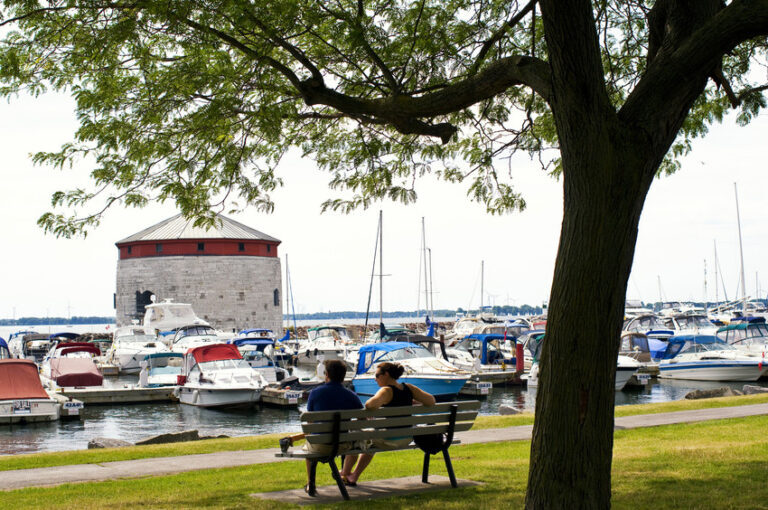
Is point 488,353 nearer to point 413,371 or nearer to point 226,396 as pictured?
point 413,371

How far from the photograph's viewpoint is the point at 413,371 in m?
26.6

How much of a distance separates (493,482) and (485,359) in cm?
2954

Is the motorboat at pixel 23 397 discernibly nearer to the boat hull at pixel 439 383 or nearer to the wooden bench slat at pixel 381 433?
the boat hull at pixel 439 383

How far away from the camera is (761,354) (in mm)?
32781

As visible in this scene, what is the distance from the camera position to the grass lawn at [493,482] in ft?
23.5

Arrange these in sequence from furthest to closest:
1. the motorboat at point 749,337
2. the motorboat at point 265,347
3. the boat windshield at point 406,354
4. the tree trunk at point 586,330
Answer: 1. the motorboat at point 265,347
2. the motorboat at point 749,337
3. the boat windshield at point 406,354
4. the tree trunk at point 586,330

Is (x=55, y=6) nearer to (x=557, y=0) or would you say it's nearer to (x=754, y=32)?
(x=557, y=0)

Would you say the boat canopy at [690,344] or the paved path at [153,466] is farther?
the boat canopy at [690,344]

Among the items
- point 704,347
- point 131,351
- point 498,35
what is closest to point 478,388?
point 704,347

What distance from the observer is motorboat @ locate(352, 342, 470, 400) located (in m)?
25.9

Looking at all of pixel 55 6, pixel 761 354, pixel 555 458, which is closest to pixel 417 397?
pixel 555 458

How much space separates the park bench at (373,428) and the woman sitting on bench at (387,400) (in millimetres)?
87

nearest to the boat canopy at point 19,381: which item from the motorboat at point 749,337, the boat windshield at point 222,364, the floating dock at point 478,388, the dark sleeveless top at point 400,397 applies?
the boat windshield at point 222,364

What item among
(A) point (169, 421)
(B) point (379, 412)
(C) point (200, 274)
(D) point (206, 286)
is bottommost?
(A) point (169, 421)
